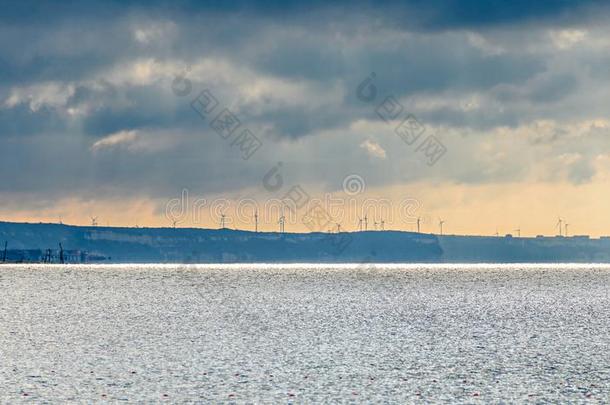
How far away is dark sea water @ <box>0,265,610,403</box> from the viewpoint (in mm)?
20297

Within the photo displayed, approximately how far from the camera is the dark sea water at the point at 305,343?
799 inches

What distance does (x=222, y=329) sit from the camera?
32250 mm

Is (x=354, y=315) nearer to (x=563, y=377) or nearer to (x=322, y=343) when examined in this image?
(x=322, y=343)

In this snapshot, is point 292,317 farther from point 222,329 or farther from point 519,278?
point 519,278

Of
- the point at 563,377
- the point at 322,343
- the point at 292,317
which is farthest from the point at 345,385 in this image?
the point at 292,317

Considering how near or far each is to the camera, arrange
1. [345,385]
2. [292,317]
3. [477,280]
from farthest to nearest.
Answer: [477,280] → [292,317] → [345,385]

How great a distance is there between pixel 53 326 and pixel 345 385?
16552 millimetres

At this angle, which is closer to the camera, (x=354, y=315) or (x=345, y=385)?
(x=345, y=385)

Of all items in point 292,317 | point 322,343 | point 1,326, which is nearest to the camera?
point 322,343

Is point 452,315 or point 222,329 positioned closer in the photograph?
point 222,329

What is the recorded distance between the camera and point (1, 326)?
111 ft

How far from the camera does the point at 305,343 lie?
28.3m

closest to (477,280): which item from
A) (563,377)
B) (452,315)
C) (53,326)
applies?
(452,315)

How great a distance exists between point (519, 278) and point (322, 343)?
3730 centimetres
